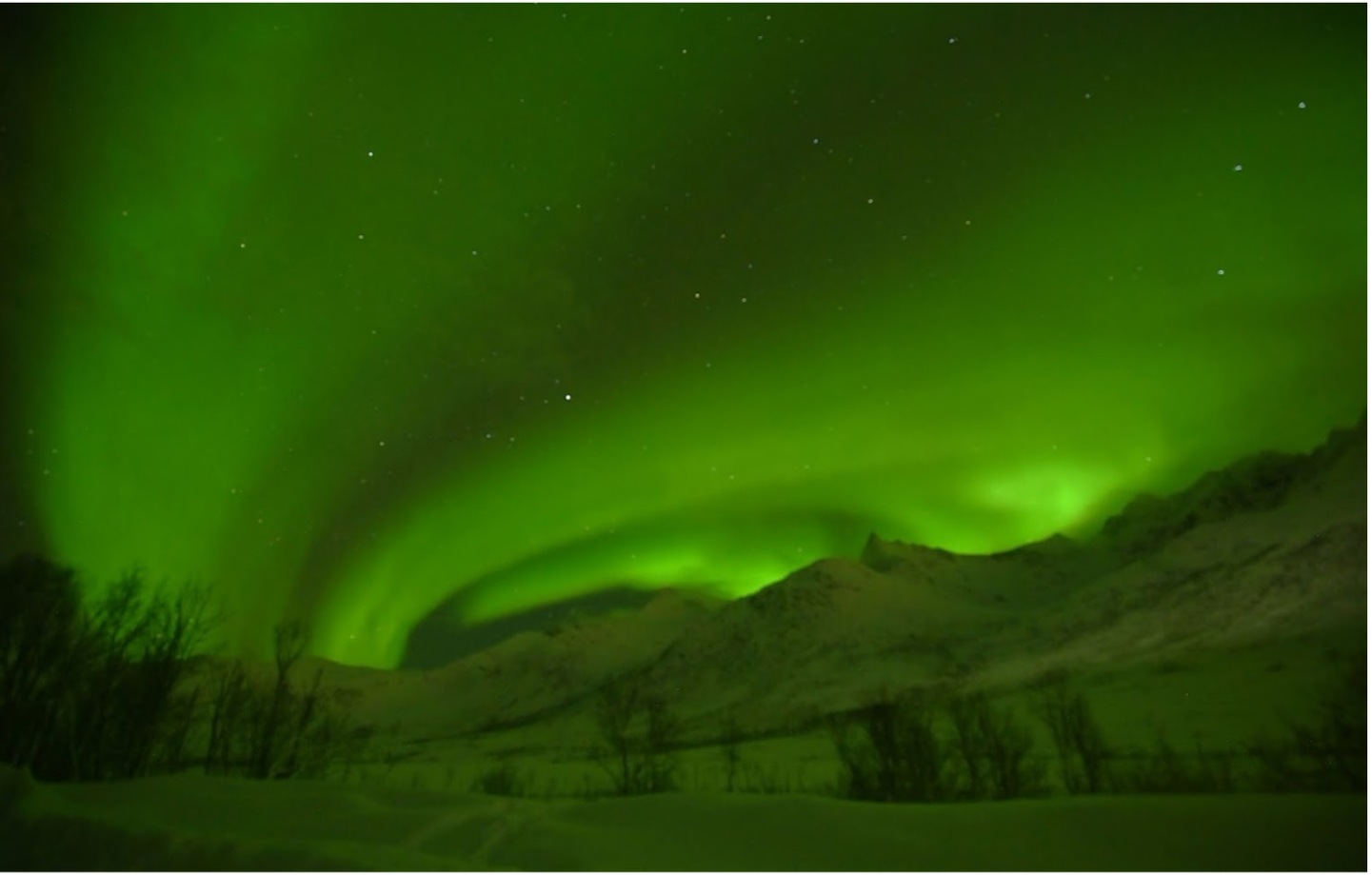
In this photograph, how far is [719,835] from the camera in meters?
8.50

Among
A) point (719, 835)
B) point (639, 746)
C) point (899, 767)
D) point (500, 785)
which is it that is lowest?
point (639, 746)

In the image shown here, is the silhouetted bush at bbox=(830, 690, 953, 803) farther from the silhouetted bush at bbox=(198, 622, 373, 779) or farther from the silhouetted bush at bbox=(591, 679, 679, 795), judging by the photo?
the silhouetted bush at bbox=(198, 622, 373, 779)

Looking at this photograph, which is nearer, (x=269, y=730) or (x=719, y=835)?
(x=719, y=835)

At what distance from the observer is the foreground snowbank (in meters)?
7.52

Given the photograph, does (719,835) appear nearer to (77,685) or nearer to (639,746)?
(77,685)

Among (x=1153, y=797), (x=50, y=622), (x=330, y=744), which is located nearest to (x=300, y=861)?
(x=1153, y=797)

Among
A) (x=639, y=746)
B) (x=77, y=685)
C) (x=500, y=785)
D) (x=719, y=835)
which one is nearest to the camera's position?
(x=719, y=835)

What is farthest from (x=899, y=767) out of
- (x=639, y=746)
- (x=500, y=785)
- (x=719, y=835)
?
(x=639, y=746)

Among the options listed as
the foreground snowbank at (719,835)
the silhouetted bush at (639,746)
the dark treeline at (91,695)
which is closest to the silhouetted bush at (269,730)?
the dark treeline at (91,695)

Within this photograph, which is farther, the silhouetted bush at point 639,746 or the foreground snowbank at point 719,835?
the silhouetted bush at point 639,746

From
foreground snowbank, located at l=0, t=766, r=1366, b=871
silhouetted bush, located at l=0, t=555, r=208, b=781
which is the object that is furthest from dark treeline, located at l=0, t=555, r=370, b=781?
foreground snowbank, located at l=0, t=766, r=1366, b=871

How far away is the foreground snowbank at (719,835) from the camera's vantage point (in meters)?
7.52

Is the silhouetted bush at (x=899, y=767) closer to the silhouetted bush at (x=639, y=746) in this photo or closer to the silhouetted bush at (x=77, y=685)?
the silhouetted bush at (x=639, y=746)

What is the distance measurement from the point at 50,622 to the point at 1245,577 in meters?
188
